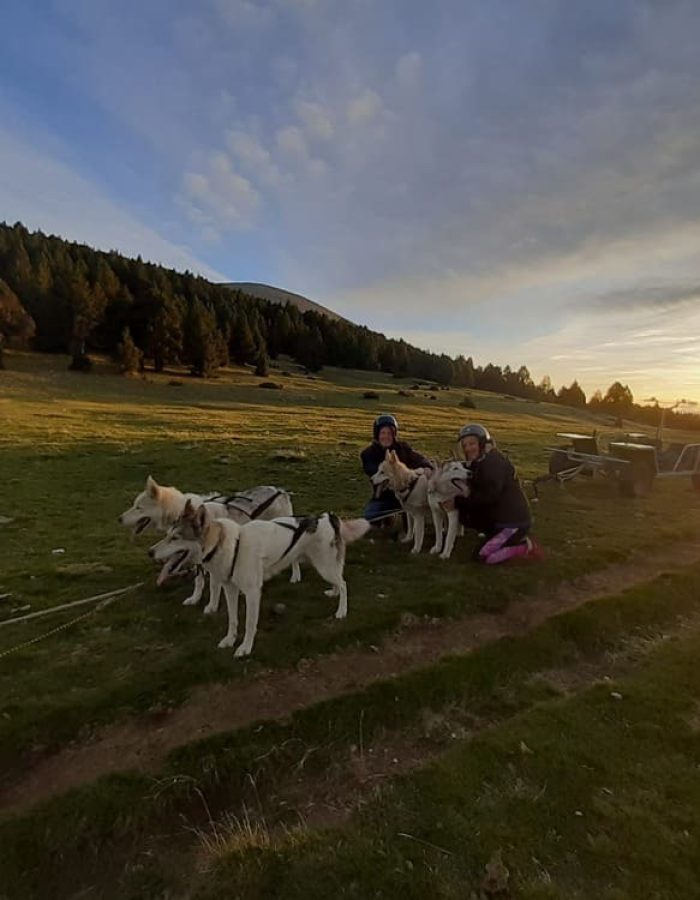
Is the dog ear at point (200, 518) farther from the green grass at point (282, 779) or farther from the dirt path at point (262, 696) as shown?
the green grass at point (282, 779)

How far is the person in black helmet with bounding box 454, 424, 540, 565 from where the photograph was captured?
9.99m

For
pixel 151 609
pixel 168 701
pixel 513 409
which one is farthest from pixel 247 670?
pixel 513 409

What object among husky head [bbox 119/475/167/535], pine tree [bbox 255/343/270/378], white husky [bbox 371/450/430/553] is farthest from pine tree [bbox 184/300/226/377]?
husky head [bbox 119/475/167/535]

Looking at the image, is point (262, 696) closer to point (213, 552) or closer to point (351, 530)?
point (213, 552)

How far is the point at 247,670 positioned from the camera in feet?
20.7

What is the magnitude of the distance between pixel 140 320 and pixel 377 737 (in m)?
71.3

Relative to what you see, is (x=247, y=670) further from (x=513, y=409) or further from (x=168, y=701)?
(x=513, y=409)

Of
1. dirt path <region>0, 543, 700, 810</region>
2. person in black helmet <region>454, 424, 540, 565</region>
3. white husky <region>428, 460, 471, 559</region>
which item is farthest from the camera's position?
person in black helmet <region>454, 424, 540, 565</region>

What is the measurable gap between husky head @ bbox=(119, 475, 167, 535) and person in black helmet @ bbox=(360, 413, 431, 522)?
16.6 feet

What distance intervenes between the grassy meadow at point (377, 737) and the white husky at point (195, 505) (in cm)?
122

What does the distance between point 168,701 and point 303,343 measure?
303 feet

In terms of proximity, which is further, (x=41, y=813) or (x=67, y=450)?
(x=67, y=450)

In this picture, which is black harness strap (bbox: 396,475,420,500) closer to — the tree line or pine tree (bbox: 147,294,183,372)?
the tree line

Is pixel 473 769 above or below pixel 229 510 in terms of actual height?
below
